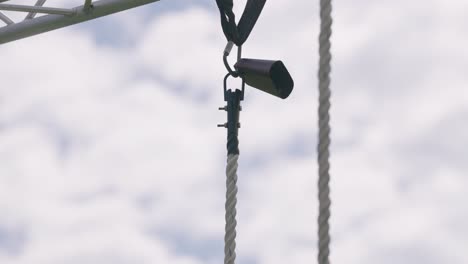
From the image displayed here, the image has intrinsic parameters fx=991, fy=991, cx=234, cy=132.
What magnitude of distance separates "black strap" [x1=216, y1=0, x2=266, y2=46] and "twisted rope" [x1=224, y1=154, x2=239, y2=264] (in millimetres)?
619

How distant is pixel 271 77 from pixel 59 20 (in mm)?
2471

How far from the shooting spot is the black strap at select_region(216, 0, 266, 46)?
367cm

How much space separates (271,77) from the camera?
3.37 m

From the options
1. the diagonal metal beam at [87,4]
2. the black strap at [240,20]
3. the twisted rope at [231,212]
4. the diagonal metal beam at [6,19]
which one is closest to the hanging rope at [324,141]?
the twisted rope at [231,212]

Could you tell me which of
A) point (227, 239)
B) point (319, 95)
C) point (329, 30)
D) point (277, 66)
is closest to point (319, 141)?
point (319, 95)

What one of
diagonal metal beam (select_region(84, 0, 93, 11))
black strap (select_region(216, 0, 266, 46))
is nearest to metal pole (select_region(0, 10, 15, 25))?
diagonal metal beam (select_region(84, 0, 93, 11))

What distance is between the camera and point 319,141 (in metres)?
2.34

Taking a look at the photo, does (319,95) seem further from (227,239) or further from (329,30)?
(227,239)

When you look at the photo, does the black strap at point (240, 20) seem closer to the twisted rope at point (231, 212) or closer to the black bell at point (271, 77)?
the black bell at point (271, 77)

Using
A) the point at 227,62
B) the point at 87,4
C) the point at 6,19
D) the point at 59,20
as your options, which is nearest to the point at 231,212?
the point at 227,62

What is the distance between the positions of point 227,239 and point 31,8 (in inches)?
116

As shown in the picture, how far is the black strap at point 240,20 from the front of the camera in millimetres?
3672

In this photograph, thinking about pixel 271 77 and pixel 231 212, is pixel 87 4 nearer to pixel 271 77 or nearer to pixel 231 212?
pixel 271 77

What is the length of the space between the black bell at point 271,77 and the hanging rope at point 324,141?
101cm
